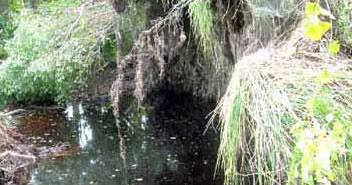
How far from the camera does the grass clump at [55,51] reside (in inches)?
262

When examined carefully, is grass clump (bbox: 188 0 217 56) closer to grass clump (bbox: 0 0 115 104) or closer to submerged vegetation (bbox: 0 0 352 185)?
submerged vegetation (bbox: 0 0 352 185)

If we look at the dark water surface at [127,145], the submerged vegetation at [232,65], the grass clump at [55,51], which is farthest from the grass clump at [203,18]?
the grass clump at [55,51]

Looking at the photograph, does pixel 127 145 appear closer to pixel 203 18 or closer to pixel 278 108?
pixel 203 18

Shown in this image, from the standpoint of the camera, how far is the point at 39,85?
7281 mm

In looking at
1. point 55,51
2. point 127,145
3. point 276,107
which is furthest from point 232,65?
point 55,51

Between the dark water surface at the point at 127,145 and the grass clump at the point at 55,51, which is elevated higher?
the grass clump at the point at 55,51

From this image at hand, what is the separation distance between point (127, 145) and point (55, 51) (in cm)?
167

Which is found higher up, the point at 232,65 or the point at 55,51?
the point at 55,51

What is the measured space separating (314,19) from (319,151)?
0.34 meters

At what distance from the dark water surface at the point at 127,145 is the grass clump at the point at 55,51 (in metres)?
0.38

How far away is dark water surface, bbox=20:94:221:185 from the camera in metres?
5.01

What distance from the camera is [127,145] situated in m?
5.91

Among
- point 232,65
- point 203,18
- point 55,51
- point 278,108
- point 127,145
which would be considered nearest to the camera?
point 278,108

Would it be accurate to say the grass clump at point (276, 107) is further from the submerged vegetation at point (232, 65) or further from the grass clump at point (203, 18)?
the grass clump at point (203, 18)
